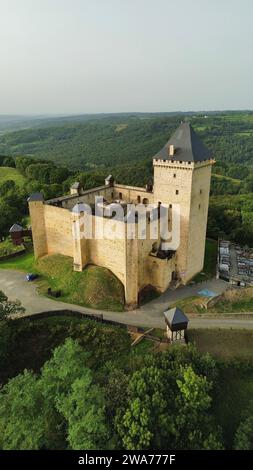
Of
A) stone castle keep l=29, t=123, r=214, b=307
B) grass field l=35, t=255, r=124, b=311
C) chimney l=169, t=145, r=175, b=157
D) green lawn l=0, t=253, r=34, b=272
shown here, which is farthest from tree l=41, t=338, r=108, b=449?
chimney l=169, t=145, r=175, b=157

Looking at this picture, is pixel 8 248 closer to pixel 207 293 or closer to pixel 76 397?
pixel 207 293

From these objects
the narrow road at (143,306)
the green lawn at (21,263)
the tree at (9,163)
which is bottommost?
the narrow road at (143,306)

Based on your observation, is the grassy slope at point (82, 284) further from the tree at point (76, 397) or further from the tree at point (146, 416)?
the tree at point (146, 416)

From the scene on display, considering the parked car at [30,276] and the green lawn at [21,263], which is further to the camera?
the green lawn at [21,263]

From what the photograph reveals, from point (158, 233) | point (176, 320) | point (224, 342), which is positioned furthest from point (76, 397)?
point (158, 233)

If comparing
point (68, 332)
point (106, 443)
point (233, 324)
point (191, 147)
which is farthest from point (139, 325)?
point (191, 147)

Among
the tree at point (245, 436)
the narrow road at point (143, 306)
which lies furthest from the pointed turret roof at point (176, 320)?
the tree at point (245, 436)

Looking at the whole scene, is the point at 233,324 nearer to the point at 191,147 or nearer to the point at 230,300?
the point at 230,300

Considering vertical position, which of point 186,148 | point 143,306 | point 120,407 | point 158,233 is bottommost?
point 143,306
